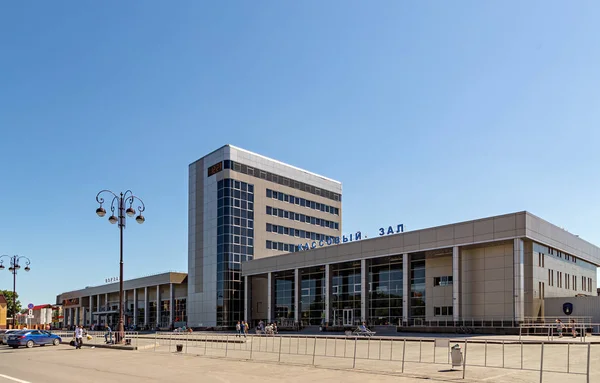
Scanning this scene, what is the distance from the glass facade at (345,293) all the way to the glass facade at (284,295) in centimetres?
849

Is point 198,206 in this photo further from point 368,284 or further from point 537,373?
point 537,373

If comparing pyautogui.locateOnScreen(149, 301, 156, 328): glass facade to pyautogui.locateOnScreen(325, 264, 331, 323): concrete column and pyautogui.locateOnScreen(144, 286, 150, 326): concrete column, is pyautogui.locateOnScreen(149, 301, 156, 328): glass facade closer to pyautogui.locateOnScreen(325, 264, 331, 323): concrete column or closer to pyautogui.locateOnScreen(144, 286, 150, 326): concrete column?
pyautogui.locateOnScreen(144, 286, 150, 326): concrete column

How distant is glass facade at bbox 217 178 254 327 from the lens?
77438 mm

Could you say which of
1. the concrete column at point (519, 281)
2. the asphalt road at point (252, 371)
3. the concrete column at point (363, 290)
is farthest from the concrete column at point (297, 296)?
the asphalt road at point (252, 371)

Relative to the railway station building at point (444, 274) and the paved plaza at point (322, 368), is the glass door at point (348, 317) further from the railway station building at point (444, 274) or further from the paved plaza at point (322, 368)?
the paved plaza at point (322, 368)

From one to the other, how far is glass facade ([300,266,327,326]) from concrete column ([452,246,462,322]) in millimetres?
19615

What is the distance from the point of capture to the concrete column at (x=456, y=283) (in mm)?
50594

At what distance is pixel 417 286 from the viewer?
186ft

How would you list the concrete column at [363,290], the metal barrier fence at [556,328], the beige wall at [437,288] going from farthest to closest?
the concrete column at [363,290] → the beige wall at [437,288] → the metal barrier fence at [556,328]

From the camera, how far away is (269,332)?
56.2 m

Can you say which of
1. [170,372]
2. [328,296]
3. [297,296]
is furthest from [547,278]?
[170,372]

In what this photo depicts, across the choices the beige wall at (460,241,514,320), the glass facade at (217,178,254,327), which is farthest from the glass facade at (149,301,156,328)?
the beige wall at (460,241,514,320)

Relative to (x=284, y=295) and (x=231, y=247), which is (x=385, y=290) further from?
(x=231, y=247)

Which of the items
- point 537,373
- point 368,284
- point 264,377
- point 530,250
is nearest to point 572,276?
point 530,250
